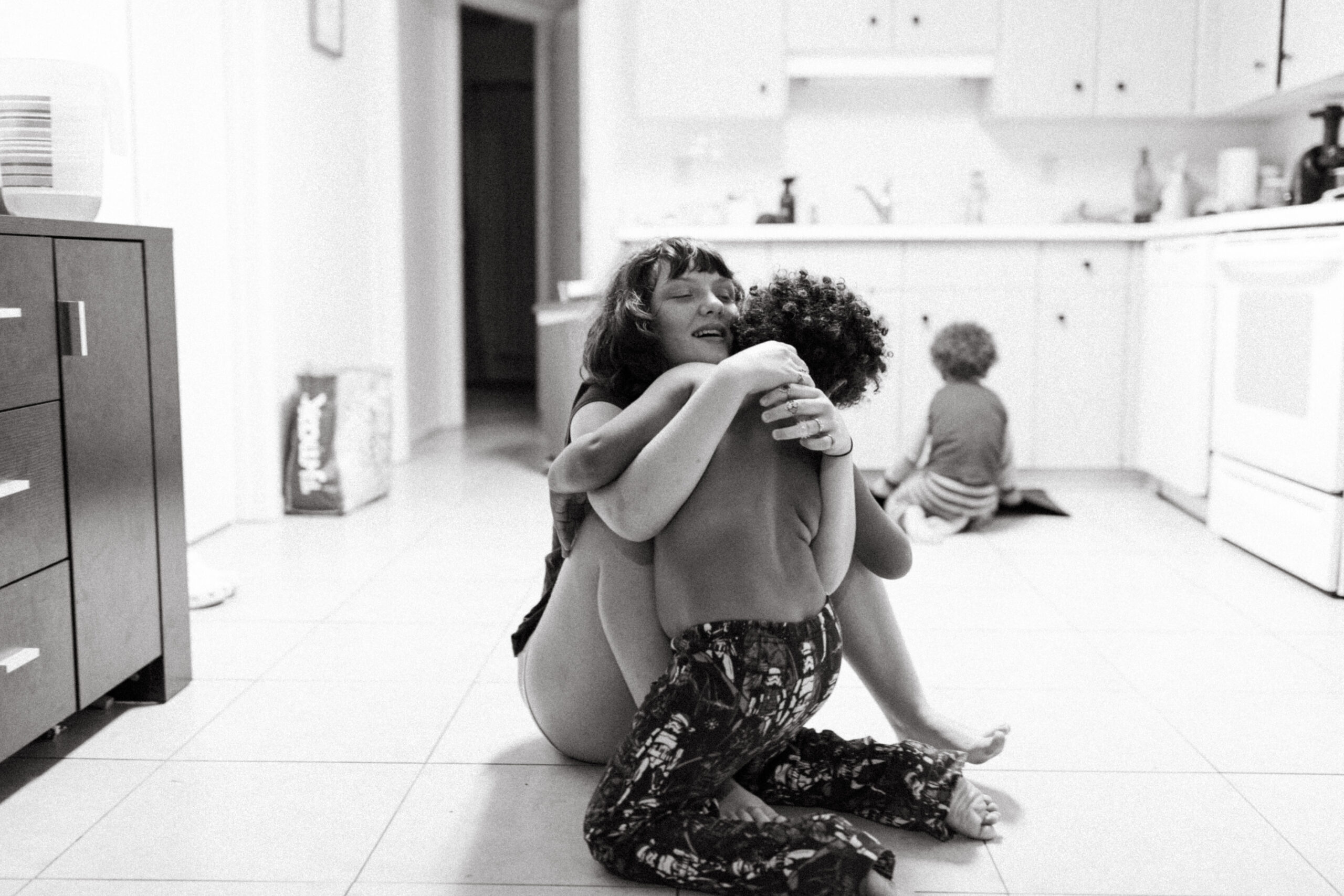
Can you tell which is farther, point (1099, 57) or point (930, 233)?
point (1099, 57)

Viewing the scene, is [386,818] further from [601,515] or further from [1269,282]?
[1269,282]

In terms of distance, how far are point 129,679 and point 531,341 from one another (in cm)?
588

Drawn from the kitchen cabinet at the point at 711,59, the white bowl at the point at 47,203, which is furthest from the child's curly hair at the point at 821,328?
the kitchen cabinet at the point at 711,59

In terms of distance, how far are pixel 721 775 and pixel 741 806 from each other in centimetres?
6

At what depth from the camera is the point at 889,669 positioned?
167cm

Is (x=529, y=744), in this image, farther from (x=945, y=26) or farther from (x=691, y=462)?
(x=945, y=26)

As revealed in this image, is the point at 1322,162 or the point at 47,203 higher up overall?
the point at 1322,162

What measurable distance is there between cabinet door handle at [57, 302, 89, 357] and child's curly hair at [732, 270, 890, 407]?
0.97 metres

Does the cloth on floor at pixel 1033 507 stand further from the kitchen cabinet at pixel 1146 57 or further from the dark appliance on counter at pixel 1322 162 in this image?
the kitchen cabinet at pixel 1146 57

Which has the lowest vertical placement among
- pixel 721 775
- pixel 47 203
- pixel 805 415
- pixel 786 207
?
pixel 721 775

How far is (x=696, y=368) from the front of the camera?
58.2 inches

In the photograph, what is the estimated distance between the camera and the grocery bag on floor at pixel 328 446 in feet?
12.2

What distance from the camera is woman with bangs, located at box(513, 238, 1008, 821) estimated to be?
4.54 feet

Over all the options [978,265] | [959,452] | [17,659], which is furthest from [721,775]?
[978,265]
